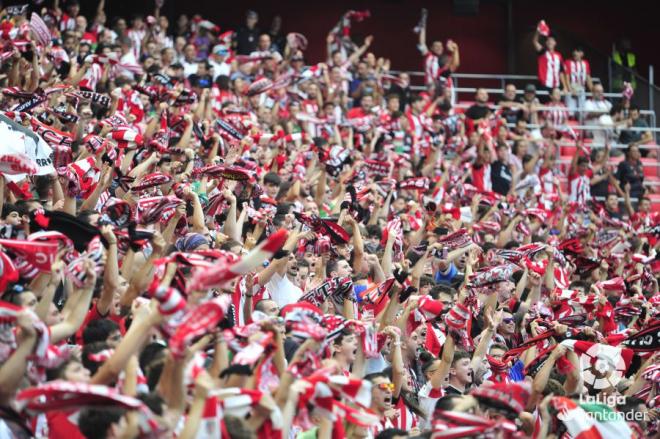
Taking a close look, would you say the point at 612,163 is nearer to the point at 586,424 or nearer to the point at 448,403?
the point at 586,424

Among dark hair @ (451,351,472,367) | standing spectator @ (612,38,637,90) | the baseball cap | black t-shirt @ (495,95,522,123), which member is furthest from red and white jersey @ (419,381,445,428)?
standing spectator @ (612,38,637,90)

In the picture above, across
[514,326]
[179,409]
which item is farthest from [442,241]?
[179,409]

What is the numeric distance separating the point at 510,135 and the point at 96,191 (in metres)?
9.07

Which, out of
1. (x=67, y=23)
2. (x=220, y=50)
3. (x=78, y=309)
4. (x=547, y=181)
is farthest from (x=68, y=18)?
(x=78, y=309)

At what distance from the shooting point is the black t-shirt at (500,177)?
14.6 meters

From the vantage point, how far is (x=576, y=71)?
721 inches

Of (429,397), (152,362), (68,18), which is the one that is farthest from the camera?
(68,18)

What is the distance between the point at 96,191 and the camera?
26.0ft

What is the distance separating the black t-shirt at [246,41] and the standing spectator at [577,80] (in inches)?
200

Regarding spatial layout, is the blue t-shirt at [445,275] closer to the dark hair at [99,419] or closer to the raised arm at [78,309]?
the raised arm at [78,309]

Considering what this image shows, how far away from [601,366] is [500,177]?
7130 mm

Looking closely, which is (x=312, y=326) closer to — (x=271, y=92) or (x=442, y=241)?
(x=442, y=241)

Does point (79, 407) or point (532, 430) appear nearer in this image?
point (79, 407)

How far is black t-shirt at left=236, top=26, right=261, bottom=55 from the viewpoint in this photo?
1748cm
